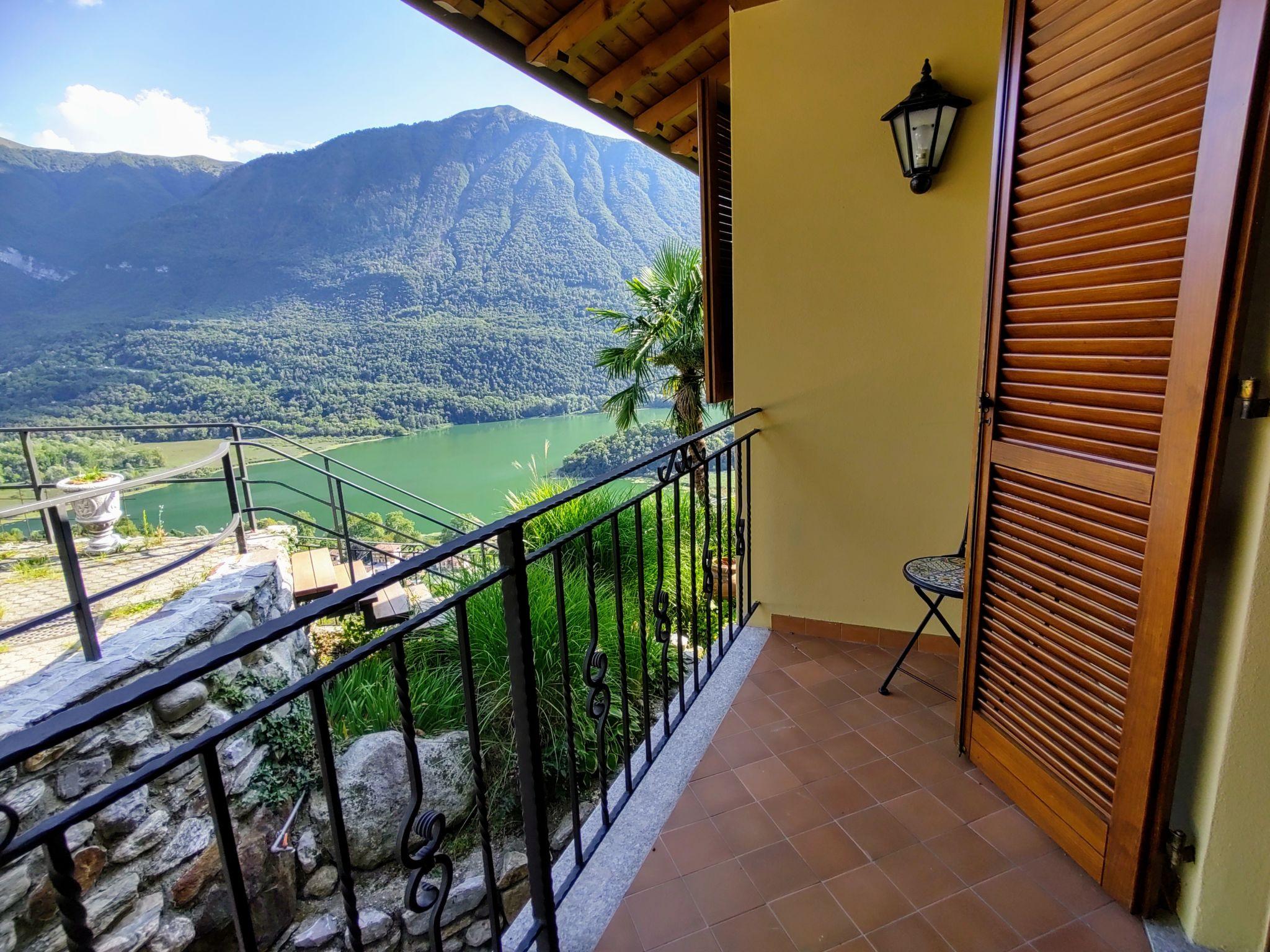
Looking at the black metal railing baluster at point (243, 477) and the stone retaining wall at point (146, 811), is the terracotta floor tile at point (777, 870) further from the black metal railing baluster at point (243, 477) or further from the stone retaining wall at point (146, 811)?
the black metal railing baluster at point (243, 477)

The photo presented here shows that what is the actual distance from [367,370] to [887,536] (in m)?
19.3

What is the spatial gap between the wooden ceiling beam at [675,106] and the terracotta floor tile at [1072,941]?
3.93 meters

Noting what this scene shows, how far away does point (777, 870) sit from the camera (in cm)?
148

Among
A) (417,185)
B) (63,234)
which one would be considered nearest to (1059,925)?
(63,234)

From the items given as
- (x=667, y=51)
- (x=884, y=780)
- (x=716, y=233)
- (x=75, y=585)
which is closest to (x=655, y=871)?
(x=884, y=780)

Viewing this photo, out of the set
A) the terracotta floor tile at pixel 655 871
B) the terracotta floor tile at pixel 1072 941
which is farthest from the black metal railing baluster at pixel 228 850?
the terracotta floor tile at pixel 1072 941

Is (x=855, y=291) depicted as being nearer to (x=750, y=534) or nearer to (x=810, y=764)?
(x=750, y=534)

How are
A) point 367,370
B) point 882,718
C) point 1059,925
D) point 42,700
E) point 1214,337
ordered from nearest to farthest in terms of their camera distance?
point 1214,337 < point 1059,925 < point 882,718 < point 42,700 < point 367,370

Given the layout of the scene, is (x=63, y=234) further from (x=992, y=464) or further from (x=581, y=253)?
(x=992, y=464)

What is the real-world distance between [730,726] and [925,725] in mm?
631

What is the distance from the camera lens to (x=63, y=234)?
802 inches

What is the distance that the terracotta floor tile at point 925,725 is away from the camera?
1946mm

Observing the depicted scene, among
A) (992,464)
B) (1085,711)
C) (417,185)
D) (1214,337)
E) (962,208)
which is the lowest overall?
(1085,711)

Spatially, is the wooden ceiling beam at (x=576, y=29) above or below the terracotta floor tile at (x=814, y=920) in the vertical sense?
above
